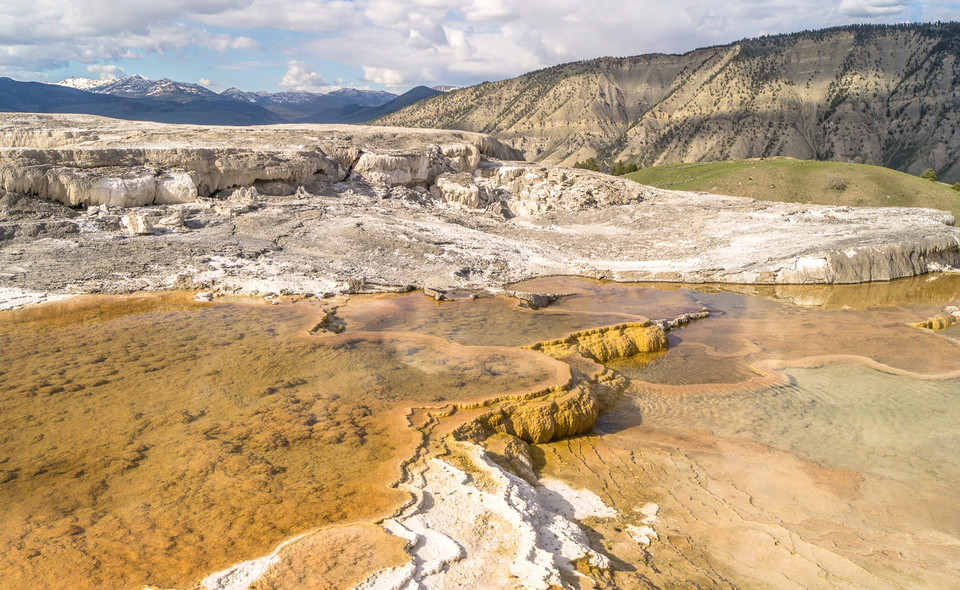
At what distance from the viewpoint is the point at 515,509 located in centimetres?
461

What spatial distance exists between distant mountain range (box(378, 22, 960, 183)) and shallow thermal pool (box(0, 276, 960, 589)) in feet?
219

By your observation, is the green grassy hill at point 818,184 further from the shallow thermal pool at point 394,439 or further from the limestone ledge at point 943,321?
the shallow thermal pool at point 394,439

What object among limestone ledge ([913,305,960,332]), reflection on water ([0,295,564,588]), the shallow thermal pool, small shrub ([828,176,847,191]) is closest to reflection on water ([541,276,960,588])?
the shallow thermal pool

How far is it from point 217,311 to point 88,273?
3.31 meters

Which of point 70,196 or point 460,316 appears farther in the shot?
point 70,196

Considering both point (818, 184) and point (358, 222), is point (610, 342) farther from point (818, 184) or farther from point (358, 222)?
point (818, 184)

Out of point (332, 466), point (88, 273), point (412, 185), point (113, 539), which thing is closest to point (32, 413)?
point (113, 539)

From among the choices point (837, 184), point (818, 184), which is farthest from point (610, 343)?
point (818, 184)

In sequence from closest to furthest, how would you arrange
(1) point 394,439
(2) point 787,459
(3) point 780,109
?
(1) point 394,439
(2) point 787,459
(3) point 780,109

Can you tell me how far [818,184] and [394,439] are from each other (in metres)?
29.0

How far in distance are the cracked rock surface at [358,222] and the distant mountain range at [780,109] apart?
55744mm

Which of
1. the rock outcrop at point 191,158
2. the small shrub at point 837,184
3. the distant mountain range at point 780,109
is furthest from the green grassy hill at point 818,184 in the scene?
the distant mountain range at point 780,109

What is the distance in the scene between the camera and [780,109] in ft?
235

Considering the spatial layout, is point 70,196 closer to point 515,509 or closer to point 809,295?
point 515,509
